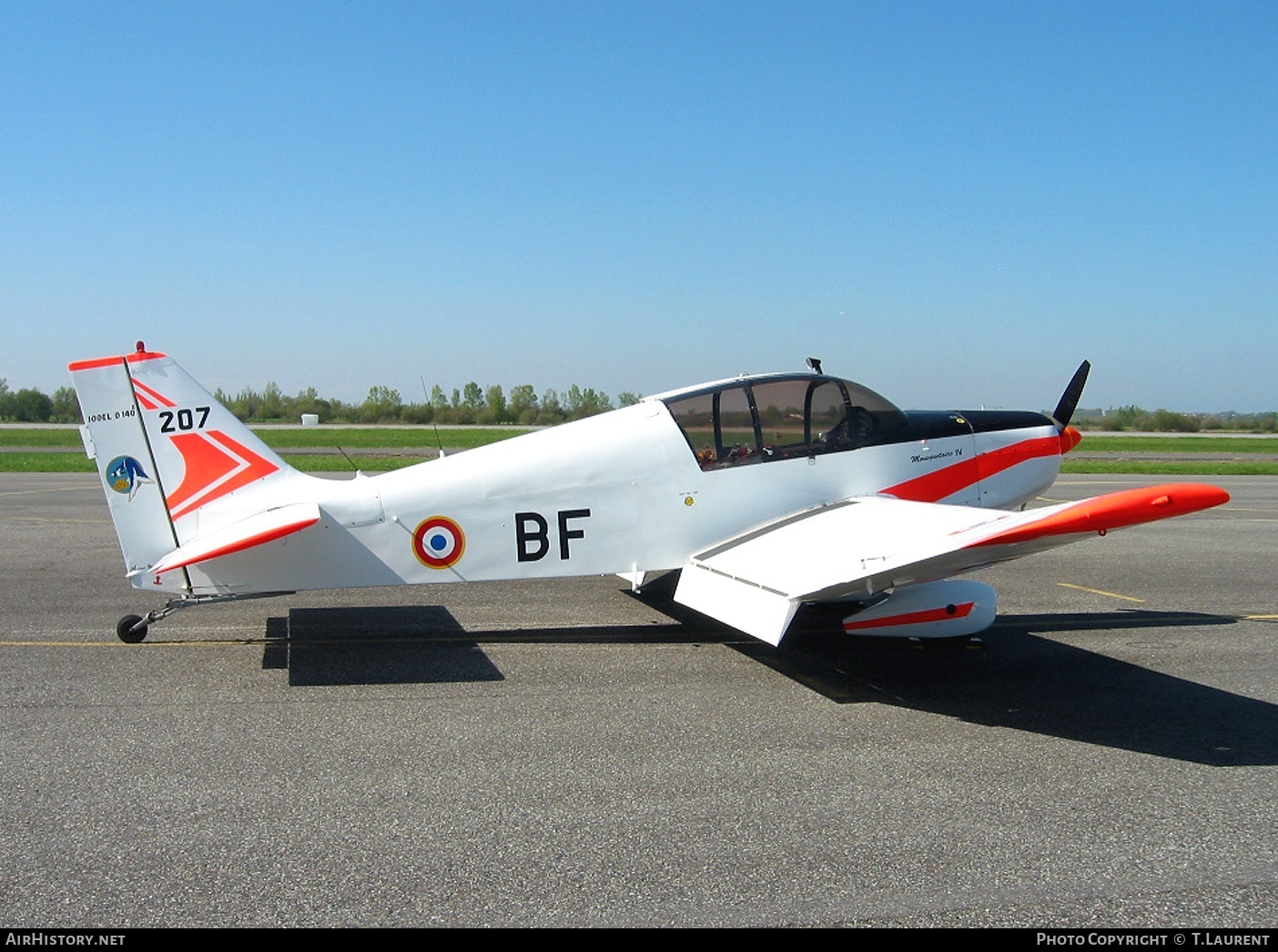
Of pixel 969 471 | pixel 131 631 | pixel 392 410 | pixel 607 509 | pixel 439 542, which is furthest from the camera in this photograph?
pixel 392 410

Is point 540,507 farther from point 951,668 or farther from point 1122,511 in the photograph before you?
point 1122,511

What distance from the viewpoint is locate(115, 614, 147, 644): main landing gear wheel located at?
26.1 ft

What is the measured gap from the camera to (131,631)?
7.96 meters

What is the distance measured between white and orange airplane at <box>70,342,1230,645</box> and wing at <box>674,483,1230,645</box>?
25 mm

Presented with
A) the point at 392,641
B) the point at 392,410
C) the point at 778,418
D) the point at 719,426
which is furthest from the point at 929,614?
the point at 392,410

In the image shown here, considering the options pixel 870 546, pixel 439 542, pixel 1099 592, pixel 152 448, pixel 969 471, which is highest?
pixel 152 448

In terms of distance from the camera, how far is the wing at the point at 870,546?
566 centimetres

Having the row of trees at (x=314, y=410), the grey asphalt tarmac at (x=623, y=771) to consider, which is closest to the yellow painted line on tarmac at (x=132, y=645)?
the grey asphalt tarmac at (x=623, y=771)

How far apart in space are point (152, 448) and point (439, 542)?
7.40ft

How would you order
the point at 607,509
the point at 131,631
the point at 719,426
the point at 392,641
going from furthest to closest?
the point at 719,426, the point at 392,641, the point at 607,509, the point at 131,631

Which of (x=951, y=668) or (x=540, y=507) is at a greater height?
(x=540, y=507)

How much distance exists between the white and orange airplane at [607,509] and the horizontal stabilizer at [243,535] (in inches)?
0.8

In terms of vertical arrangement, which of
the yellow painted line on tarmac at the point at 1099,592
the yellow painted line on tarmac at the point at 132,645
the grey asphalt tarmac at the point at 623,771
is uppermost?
the yellow painted line on tarmac at the point at 132,645

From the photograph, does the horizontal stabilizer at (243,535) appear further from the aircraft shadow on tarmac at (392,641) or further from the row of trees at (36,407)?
the row of trees at (36,407)
